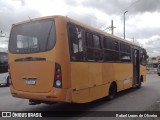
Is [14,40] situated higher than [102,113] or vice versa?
[14,40]

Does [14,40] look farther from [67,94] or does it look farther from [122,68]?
[122,68]

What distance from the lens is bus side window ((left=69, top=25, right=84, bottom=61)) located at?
9.29 m

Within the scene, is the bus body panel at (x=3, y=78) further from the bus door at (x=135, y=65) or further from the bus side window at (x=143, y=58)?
the bus side window at (x=143, y=58)

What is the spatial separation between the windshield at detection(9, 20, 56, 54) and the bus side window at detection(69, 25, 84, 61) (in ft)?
2.13

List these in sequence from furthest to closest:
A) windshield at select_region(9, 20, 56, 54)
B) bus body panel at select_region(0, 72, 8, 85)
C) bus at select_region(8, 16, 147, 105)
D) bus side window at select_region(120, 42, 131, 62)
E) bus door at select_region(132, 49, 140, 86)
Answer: bus body panel at select_region(0, 72, 8, 85) → bus door at select_region(132, 49, 140, 86) → bus side window at select_region(120, 42, 131, 62) → windshield at select_region(9, 20, 56, 54) → bus at select_region(8, 16, 147, 105)

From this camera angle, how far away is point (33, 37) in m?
9.42

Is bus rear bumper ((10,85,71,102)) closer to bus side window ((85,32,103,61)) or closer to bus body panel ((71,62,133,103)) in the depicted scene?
bus body panel ((71,62,133,103))

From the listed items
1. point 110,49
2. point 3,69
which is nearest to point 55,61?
point 110,49

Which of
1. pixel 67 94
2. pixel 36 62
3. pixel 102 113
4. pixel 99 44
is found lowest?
pixel 102 113

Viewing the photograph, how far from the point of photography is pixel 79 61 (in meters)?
9.66

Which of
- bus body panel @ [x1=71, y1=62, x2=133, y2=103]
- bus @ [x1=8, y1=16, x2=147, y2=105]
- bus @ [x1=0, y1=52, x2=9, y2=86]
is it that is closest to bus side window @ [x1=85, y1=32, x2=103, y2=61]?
bus @ [x1=8, y1=16, x2=147, y2=105]

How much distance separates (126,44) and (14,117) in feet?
27.1

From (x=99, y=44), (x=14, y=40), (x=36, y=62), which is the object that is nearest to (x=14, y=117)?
(x=36, y=62)

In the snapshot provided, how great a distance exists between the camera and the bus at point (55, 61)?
28.9 ft
